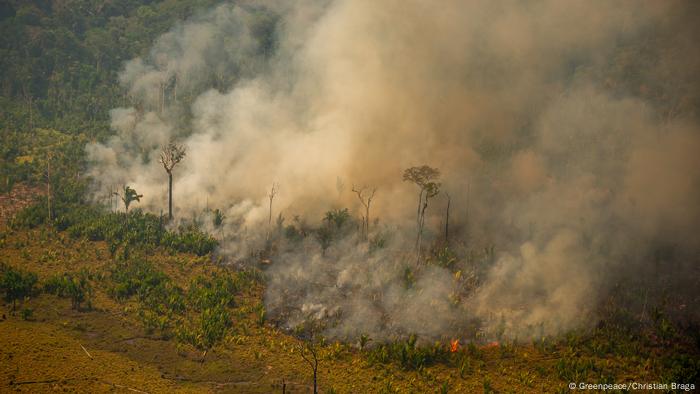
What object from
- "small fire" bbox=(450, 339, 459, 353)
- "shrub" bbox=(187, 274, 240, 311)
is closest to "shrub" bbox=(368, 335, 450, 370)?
"small fire" bbox=(450, 339, 459, 353)

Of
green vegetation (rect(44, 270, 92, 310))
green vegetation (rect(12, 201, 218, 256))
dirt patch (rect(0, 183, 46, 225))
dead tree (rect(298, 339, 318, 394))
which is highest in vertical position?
dirt patch (rect(0, 183, 46, 225))

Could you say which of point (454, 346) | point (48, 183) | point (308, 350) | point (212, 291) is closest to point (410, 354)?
point (454, 346)

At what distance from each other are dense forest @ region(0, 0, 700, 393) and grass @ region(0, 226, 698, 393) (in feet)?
0.55

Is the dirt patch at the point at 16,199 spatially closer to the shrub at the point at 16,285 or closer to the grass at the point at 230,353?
the grass at the point at 230,353

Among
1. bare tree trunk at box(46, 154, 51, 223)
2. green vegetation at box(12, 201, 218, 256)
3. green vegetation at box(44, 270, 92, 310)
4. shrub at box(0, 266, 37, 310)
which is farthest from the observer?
bare tree trunk at box(46, 154, 51, 223)

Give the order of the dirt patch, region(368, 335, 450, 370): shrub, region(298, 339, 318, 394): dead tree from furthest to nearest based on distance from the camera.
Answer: the dirt patch → region(298, 339, 318, 394): dead tree → region(368, 335, 450, 370): shrub

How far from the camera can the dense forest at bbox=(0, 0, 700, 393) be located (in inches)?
1383

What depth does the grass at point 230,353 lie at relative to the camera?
32312 mm

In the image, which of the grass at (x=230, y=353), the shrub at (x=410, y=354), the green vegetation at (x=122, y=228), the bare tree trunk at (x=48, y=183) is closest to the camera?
the grass at (x=230, y=353)

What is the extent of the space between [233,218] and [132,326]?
1980 cm

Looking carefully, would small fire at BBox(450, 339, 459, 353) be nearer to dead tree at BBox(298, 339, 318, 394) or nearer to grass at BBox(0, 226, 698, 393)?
grass at BBox(0, 226, 698, 393)

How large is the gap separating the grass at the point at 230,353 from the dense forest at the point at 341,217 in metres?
0.17

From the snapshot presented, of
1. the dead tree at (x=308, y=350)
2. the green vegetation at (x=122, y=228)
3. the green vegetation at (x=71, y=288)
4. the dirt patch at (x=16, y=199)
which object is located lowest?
the dead tree at (x=308, y=350)

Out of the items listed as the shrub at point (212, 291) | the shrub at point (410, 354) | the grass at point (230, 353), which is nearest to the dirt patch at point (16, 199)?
the grass at point (230, 353)
